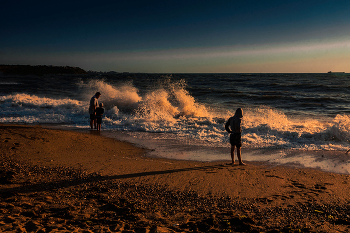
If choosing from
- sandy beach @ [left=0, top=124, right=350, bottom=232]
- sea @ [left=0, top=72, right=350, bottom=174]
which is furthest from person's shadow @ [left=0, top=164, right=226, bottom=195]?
sea @ [left=0, top=72, right=350, bottom=174]

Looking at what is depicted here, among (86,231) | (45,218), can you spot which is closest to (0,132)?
(45,218)

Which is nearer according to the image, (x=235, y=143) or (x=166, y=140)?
(x=235, y=143)

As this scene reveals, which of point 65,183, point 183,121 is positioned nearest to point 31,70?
point 183,121

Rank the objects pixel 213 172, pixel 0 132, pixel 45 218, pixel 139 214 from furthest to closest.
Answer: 1. pixel 0 132
2. pixel 213 172
3. pixel 139 214
4. pixel 45 218

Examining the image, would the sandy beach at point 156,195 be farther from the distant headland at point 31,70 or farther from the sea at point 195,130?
the distant headland at point 31,70

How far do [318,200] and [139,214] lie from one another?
334 centimetres

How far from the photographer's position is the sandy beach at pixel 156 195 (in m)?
3.47

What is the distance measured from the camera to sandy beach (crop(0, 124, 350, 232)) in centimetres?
347

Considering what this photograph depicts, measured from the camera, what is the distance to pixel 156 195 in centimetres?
453

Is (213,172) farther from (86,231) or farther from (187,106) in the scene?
(187,106)

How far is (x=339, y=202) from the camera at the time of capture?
444 centimetres

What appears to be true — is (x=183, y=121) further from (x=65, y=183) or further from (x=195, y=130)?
(x=65, y=183)

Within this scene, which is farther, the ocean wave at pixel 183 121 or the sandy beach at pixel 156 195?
the ocean wave at pixel 183 121

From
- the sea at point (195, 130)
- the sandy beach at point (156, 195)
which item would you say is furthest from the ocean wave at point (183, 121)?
the sandy beach at point (156, 195)
